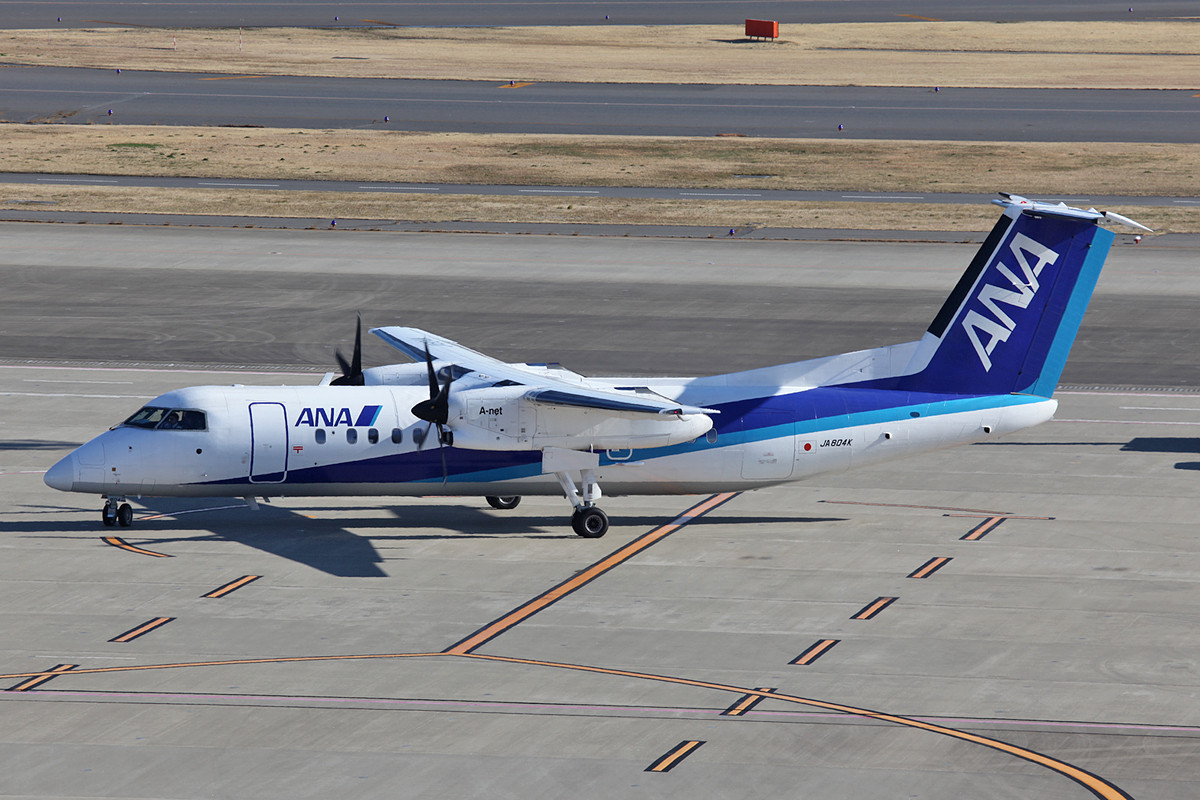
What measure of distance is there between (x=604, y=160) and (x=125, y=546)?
162 ft

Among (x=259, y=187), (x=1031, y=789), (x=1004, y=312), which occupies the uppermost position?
(x=259, y=187)

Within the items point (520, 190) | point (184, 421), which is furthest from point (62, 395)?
point (520, 190)

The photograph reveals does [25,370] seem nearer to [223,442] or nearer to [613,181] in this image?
[223,442]

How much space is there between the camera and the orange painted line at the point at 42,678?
22.3m

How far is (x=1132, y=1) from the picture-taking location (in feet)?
437

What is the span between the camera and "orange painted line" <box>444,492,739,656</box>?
24.7 metres

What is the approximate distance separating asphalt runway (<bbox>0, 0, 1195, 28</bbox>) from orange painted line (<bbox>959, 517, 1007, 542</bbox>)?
9393 centimetres

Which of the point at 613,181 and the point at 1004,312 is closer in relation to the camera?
the point at 1004,312

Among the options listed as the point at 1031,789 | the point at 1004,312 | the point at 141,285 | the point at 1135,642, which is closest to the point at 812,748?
the point at 1031,789

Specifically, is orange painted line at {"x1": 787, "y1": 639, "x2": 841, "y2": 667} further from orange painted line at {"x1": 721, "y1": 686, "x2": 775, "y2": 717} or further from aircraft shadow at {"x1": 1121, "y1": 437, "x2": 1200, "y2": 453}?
aircraft shadow at {"x1": 1121, "y1": 437, "x2": 1200, "y2": 453}

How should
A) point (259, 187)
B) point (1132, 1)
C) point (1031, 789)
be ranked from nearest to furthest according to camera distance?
point (1031, 789), point (259, 187), point (1132, 1)

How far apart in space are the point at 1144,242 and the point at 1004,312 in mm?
33914

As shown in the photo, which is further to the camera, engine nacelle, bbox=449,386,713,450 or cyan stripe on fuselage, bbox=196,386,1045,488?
cyan stripe on fuselage, bbox=196,386,1045,488

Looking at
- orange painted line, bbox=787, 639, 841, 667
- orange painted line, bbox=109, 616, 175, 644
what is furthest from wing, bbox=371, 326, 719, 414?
orange painted line, bbox=109, 616, 175, 644
